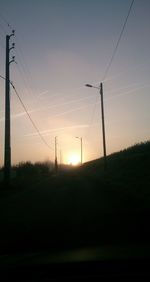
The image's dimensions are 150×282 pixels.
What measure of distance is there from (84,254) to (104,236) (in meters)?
3.02

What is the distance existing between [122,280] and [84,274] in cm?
47

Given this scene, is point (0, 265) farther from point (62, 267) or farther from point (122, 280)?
point (122, 280)

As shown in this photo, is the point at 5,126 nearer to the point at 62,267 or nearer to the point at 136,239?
the point at 136,239

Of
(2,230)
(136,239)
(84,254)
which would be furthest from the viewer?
(2,230)

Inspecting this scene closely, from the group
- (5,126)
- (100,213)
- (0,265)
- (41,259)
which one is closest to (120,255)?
(41,259)

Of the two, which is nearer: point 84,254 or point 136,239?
point 84,254

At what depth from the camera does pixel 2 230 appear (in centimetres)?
1009

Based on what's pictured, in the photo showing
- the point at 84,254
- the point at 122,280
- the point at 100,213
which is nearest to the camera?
the point at 122,280

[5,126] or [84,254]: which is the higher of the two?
[5,126]

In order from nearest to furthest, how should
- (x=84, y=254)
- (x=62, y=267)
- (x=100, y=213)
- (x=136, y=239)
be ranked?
(x=62, y=267)
(x=84, y=254)
(x=136, y=239)
(x=100, y=213)

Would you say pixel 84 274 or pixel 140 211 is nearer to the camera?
pixel 84 274

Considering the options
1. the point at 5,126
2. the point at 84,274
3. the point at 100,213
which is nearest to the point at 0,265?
the point at 84,274

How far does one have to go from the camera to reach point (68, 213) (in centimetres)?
1308

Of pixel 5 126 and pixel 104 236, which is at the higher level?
pixel 5 126
